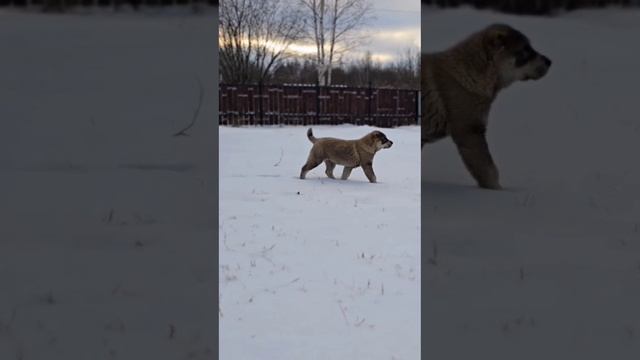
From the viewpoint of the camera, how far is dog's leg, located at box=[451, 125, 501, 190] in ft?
→ 4.78

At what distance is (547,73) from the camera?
1.43 metres

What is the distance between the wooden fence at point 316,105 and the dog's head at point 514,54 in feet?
29.7

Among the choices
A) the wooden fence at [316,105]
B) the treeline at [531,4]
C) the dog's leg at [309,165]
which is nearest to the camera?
the treeline at [531,4]

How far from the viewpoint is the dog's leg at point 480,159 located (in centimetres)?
146

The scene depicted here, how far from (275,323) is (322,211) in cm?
225

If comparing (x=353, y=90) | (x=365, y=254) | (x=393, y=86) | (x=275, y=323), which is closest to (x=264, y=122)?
(x=353, y=90)

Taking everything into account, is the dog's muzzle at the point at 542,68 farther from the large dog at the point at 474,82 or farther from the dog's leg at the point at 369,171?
the dog's leg at the point at 369,171

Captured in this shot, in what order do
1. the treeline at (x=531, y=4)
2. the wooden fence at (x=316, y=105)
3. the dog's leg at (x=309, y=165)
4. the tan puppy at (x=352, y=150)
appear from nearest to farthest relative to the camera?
1. the treeline at (x=531, y=4)
2. the tan puppy at (x=352, y=150)
3. the dog's leg at (x=309, y=165)
4. the wooden fence at (x=316, y=105)

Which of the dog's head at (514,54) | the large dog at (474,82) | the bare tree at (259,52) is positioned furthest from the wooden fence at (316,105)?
the dog's head at (514,54)

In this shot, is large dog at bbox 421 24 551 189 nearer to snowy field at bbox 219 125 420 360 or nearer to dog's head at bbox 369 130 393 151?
snowy field at bbox 219 125 420 360

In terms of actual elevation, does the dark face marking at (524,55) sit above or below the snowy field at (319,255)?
Result: above

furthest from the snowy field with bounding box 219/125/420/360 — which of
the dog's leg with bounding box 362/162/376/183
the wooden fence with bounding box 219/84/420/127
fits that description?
the wooden fence with bounding box 219/84/420/127
